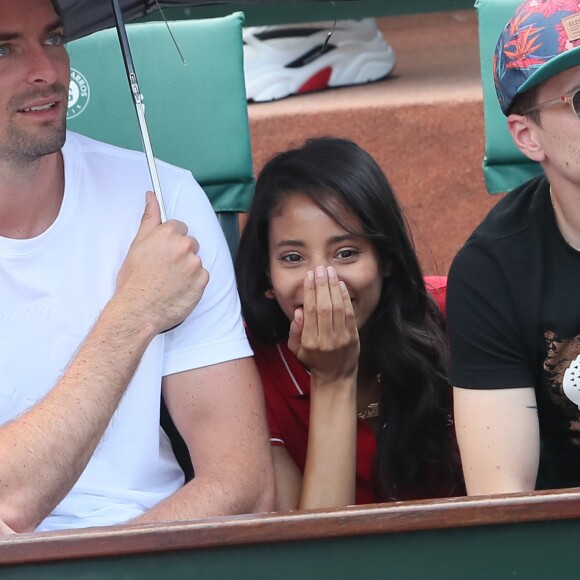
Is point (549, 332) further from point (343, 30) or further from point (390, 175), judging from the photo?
point (343, 30)

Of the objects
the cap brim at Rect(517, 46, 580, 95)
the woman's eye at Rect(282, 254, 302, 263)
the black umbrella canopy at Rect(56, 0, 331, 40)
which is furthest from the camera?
the woman's eye at Rect(282, 254, 302, 263)

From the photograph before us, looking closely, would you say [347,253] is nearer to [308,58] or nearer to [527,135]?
[527,135]

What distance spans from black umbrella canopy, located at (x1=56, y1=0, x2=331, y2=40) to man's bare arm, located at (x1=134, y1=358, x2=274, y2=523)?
26.2 inches

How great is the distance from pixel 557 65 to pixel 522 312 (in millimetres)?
372

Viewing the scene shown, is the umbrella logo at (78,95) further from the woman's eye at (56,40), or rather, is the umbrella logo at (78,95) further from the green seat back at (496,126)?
the green seat back at (496,126)

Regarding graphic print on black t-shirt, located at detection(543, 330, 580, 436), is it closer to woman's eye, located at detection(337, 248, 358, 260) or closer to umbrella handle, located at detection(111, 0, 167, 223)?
woman's eye, located at detection(337, 248, 358, 260)

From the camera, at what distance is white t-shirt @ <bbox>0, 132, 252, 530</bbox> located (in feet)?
6.52

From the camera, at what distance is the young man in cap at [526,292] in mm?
1840

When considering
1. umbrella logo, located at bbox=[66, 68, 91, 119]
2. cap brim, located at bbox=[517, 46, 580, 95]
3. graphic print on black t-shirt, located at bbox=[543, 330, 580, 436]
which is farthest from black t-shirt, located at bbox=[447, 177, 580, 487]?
umbrella logo, located at bbox=[66, 68, 91, 119]

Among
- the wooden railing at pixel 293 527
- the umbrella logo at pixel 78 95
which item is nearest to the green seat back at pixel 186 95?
the umbrella logo at pixel 78 95

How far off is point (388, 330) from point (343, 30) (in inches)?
105

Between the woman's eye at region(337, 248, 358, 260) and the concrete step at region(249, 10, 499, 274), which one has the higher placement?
the concrete step at region(249, 10, 499, 274)

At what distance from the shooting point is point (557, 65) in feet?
5.93

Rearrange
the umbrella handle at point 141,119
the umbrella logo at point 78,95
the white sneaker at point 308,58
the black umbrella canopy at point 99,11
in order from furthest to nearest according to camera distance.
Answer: the white sneaker at point 308,58, the umbrella logo at point 78,95, the black umbrella canopy at point 99,11, the umbrella handle at point 141,119
